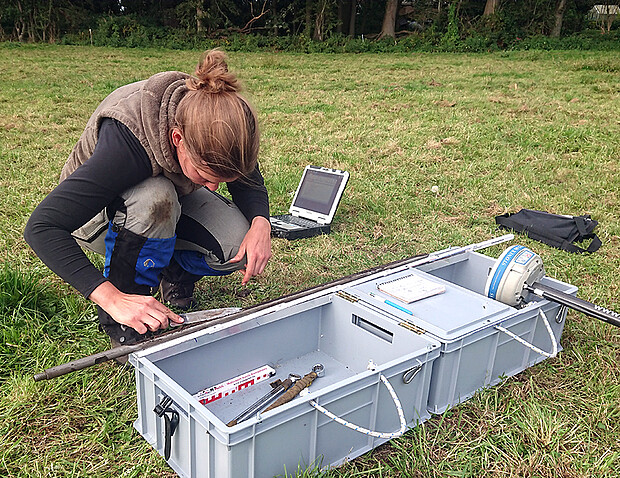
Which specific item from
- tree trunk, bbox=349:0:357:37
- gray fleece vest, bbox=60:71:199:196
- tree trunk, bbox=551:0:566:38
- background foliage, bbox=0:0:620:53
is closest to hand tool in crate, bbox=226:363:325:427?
gray fleece vest, bbox=60:71:199:196

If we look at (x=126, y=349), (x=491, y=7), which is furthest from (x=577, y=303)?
(x=491, y=7)

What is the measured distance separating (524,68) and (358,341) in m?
11.3

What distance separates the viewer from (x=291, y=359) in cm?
239

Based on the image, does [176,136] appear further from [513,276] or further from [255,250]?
[513,276]

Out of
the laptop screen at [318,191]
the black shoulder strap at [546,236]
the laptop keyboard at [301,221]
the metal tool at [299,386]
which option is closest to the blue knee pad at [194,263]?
the metal tool at [299,386]

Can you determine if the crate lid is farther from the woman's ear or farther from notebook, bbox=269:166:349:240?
notebook, bbox=269:166:349:240

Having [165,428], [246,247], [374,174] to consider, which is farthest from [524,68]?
[165,428]

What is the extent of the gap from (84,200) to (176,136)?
14.5 inches

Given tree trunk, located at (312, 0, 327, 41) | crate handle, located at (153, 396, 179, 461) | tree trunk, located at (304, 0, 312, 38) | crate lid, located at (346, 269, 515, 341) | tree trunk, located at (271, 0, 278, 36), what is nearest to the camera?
crate handle, located at (153, 396, 179, 461)

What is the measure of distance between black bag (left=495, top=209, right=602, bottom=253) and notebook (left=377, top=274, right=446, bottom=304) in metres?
1.64

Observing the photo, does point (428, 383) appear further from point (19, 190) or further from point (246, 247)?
point (19, 190)

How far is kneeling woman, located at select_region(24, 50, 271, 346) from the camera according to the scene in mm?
1837

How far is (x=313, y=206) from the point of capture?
3928 mm

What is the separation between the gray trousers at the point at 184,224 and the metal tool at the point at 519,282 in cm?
110
